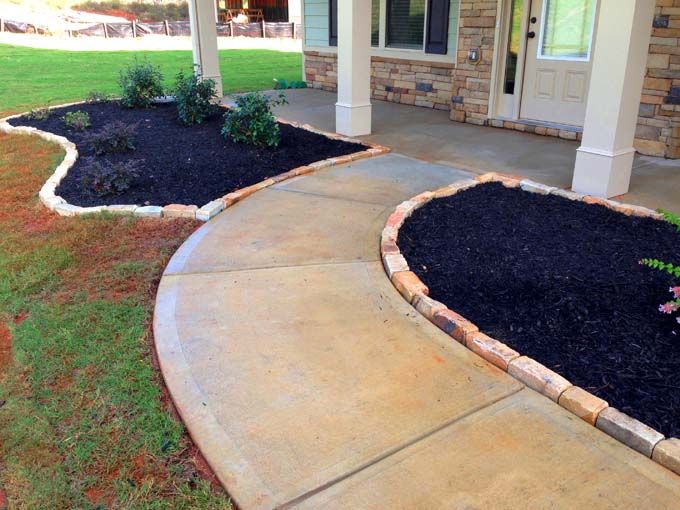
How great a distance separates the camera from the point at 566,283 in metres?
3.33

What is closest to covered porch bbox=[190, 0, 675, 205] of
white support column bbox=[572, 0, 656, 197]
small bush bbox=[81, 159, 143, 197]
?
white support column bbox=[572, 0, 656, 197]

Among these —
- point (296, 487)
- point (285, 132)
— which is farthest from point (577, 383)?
point (285, 132)

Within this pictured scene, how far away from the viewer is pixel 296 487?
2.01 meters

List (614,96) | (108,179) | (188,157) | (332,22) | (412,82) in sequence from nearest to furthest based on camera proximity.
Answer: (614,96) → (108,179) → (188,157) → (412,82) → (332,22)

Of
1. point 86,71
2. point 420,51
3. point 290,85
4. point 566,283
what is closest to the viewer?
point 566,283

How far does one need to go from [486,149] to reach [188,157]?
3360 mm

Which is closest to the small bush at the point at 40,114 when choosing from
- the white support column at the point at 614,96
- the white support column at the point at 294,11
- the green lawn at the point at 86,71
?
the green lawn at the point at 86,71

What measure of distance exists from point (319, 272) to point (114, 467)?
5.81ft

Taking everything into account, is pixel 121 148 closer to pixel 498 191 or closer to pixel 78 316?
pixel 78 316

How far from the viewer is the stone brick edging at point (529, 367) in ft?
7.11

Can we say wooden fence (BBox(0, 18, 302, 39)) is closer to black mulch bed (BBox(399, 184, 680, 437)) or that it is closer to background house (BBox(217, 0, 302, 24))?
background house (BBox(217, 0, 302, 24))

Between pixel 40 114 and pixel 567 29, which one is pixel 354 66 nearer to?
pixel 567 29

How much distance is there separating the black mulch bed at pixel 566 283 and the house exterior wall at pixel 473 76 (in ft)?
7.74

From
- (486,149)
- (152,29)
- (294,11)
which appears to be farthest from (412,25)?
(294,11)
